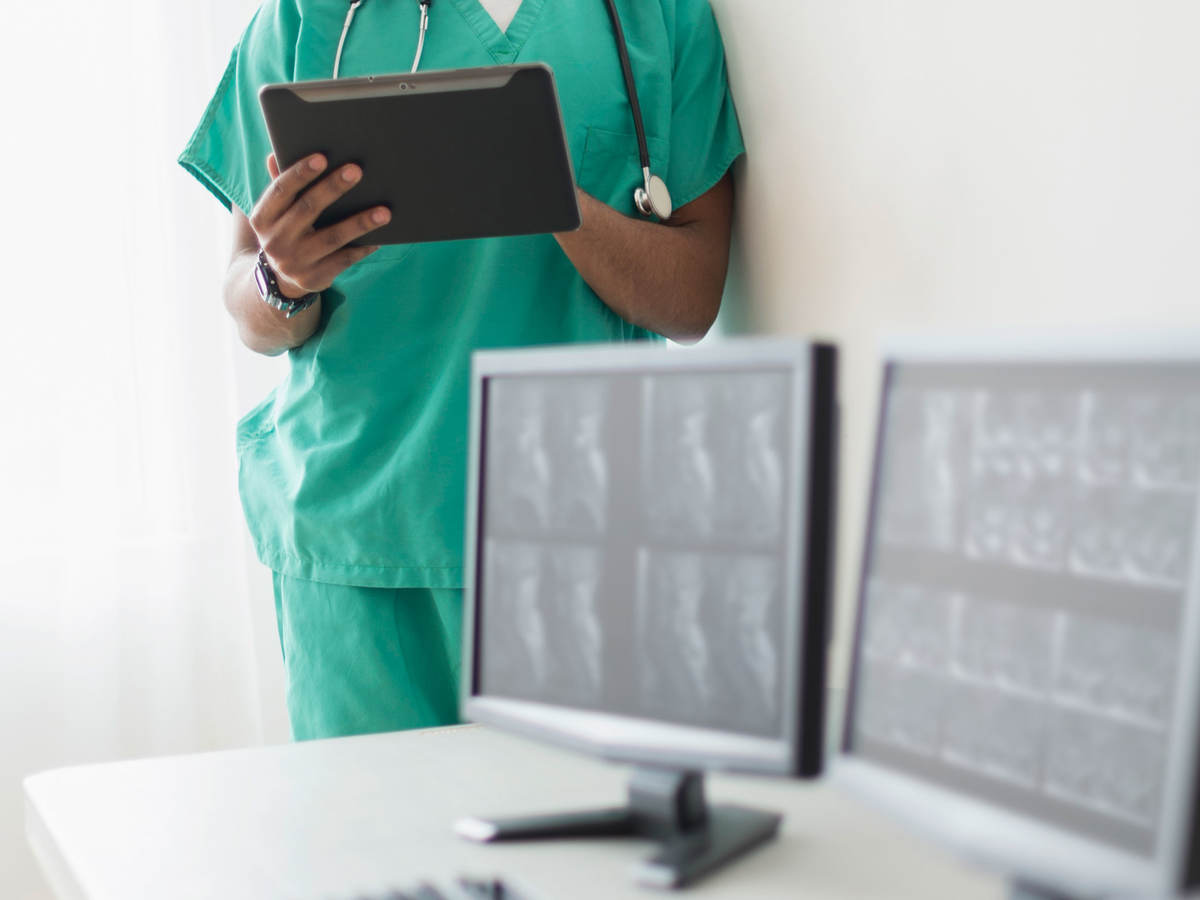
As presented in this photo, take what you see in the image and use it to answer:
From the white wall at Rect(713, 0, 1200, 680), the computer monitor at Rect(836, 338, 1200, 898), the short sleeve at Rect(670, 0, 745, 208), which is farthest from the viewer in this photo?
the short sleeve at Rect(670, 0, 745, 208)

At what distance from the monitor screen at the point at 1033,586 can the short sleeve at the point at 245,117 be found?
0.82 meters

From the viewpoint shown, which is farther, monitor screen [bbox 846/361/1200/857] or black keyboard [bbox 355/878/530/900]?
black keyboard [bbox 355/878/530/900]

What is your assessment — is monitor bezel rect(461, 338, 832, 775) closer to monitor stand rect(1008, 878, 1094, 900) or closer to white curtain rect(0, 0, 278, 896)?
monitor stand rect(1008, 878, 1094, 900)

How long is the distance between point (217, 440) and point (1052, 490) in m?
1.49

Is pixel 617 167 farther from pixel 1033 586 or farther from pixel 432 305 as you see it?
pixel 1033 586

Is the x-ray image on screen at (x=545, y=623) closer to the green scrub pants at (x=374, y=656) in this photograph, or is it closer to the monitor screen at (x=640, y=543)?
the monitor screen at (x=640, y=543)

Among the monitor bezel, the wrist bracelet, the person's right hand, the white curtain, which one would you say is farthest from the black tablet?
the white curtain

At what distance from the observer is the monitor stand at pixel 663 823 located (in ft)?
2.28

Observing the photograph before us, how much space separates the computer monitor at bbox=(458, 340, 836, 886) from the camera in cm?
64

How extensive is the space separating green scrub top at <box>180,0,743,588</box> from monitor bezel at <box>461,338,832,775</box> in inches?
13.3

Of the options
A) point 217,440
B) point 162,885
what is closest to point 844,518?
point 162,885

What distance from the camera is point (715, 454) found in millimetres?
676

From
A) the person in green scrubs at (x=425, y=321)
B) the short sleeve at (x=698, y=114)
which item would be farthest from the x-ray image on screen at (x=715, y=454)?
the short sleeve at (x=698, y=114)

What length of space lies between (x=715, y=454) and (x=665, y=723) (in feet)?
0.51
